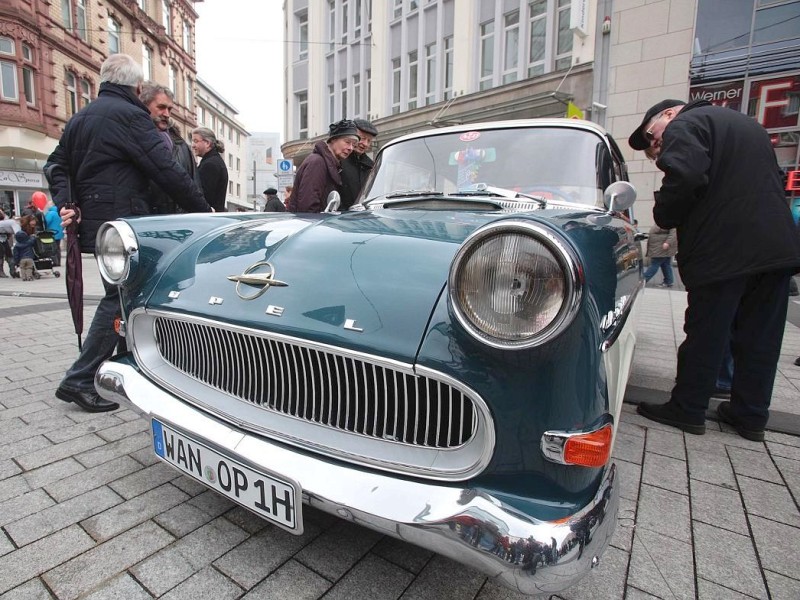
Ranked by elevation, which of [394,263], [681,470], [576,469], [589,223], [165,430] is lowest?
[681,470]

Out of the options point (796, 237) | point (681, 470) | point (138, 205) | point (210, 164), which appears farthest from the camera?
point (210, 164)

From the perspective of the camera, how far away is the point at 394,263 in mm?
1413

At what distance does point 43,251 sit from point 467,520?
453 inches

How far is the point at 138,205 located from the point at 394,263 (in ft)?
6.65

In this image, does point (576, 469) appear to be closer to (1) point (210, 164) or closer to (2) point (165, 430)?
(2) point (165, 430)

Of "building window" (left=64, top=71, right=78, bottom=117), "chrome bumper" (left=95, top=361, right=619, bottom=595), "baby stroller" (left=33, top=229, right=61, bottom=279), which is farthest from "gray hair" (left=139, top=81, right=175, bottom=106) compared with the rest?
Result: "building window" (left=64, top=71, right=78, bottom=117)

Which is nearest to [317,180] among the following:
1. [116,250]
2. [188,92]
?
[116,250]

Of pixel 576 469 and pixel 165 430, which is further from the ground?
pixel 576 469

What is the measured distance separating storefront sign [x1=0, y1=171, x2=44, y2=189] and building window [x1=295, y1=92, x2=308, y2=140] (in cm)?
1124

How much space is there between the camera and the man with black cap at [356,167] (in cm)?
411

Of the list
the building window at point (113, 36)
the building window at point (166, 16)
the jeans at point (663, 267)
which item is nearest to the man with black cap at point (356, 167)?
the jeans at point (663, 267)

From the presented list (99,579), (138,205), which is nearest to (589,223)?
(99,579)

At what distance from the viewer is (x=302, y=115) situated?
66.6 feet

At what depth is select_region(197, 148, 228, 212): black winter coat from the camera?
161 inches
